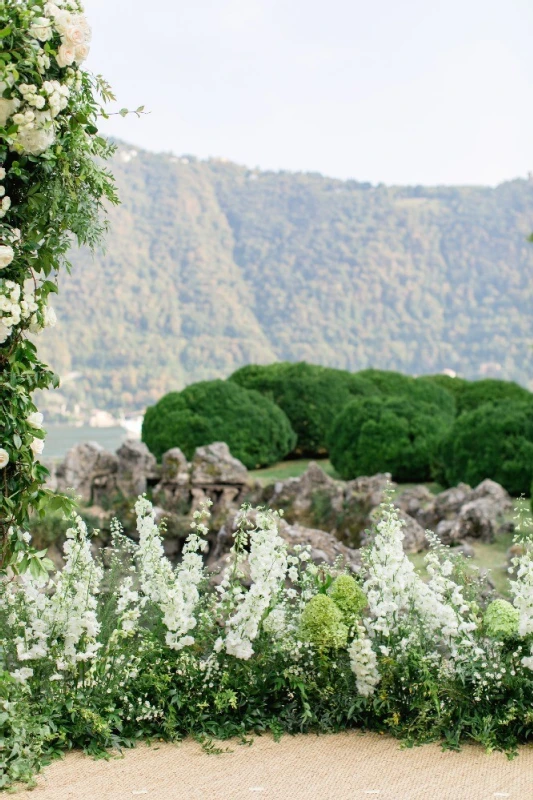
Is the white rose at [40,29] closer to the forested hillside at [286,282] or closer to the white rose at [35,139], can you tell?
the white rose at [35,139]

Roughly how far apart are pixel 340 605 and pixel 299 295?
47943mm

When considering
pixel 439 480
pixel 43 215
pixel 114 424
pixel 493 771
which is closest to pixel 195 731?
pixel 493 771

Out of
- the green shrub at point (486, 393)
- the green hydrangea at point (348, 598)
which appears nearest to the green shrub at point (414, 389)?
the green shrub at point (486, 393)

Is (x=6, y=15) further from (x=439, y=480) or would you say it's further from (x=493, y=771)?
(x=439, y=480)

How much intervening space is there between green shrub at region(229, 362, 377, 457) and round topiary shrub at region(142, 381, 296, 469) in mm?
1401

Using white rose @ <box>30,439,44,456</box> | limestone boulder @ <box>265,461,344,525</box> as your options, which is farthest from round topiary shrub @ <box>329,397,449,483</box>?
white rose @ <box>30,439,44,456</box>

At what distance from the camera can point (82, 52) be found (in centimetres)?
332

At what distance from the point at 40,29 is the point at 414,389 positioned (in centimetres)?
1317

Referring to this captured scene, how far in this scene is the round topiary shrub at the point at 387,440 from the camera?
12555 millimetres

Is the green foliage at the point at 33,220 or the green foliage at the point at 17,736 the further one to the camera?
the green foliage at the point at 17,736

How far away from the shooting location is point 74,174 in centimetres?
352

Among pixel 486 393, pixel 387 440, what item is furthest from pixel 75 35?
pixel 486 393

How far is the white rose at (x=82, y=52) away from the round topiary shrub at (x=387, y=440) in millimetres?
9642

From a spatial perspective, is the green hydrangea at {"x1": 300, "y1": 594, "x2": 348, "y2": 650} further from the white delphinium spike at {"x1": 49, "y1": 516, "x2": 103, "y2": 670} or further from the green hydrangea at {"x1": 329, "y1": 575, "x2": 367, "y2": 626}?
the white delphinium spike at {"x1": 49, "y1": 516, "x2": 103, "y2": 670}
